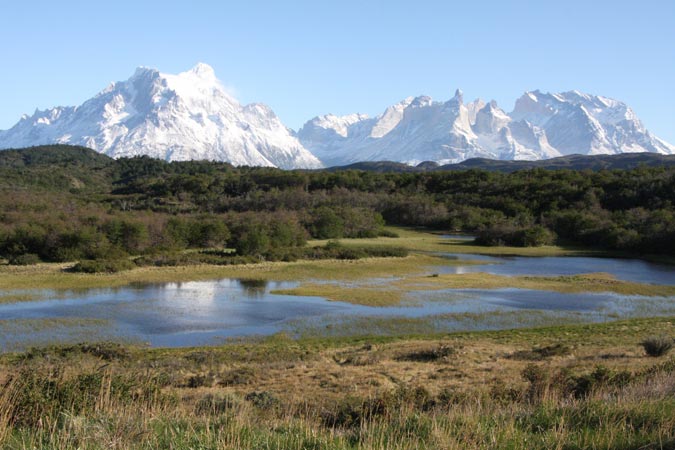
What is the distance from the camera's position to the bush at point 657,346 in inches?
752

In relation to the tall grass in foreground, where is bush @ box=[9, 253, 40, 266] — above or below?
below

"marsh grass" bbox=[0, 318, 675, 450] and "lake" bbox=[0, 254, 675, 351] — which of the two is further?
"lake" bbox=[0, 254, 675, 351]

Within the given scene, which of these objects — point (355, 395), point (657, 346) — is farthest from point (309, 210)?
point (355, 395)

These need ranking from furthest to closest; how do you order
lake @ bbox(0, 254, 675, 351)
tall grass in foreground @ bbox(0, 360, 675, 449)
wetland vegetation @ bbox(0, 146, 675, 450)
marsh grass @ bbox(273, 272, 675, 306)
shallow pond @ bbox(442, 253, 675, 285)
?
shallow pond @ bbox(442, 253, 675, 285), marsh grass @ bbox(273, 272, 675, 306), lake @ bbox(0, 254, 675, 351), wetland vegetation @ bbox(0, 146, 675, 450), tall grass in foreground @ bbox(0, 360, 675, 449)

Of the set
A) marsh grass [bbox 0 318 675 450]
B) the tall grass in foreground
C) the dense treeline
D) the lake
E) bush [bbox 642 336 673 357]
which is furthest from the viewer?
the dense treeline

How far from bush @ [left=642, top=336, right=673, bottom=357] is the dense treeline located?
3506 centimetres

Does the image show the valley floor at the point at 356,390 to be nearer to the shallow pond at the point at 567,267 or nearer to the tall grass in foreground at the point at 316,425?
the tall grass in foreground at the point at 316,425

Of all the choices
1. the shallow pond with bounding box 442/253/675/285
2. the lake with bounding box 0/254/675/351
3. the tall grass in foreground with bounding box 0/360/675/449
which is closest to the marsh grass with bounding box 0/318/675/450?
the tall grass in foreground with bounding box 0/360/675/449

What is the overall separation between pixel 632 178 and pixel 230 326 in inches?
3122

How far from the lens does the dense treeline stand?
172ft

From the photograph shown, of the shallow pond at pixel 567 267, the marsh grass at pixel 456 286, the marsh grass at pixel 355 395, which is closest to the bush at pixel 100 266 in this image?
the marsh grass at pixel 456 286

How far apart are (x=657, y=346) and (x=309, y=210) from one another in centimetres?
6532

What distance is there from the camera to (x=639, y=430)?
7535mm

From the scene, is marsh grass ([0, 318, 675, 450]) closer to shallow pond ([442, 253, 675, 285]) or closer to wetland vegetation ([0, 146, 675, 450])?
wetland vegetation ([0, 146, 675, 450])
